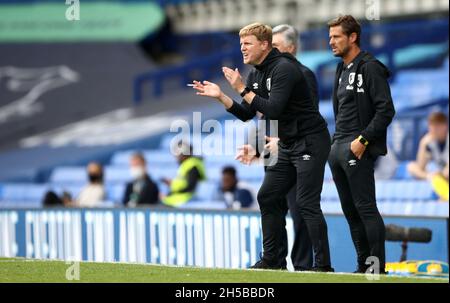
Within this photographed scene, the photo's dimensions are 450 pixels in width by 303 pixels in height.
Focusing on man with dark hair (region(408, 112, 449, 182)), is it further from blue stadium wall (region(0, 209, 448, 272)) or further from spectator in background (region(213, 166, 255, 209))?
blue stadium wall (region(0, 209, 448, 272))

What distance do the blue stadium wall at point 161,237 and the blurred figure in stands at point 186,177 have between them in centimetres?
141

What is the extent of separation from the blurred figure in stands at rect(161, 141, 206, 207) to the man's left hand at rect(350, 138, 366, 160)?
644 centimetres

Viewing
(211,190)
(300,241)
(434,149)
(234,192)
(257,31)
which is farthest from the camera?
(211,190)

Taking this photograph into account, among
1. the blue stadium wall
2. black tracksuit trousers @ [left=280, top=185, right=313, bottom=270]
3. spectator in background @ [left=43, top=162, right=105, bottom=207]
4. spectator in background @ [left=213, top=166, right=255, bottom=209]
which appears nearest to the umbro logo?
black tracksuit trousers @ [left=280, top=185, right=313, bottom=270]

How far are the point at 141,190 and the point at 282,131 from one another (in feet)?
21.3

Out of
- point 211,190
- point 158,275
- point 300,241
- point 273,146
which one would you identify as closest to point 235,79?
point 273,146

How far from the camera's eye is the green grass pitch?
26.2ft

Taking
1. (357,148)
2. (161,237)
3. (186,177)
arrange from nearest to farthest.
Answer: (357,148) → (161,237) → (186,177)

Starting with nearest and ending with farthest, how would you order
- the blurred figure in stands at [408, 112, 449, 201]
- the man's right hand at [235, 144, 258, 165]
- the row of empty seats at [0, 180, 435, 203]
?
1. the man's right hand at [235, 144, 258, 165]
2. the blurred figure in stands at [408, 112, 449, 201]
3. the row of empty seats at [0, 180, 435, 203]

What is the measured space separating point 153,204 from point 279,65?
669 centimetres

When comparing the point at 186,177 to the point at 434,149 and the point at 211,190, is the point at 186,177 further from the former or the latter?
the point at 434,149

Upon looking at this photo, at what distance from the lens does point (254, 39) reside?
9000 mm

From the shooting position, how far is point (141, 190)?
1552 cm
